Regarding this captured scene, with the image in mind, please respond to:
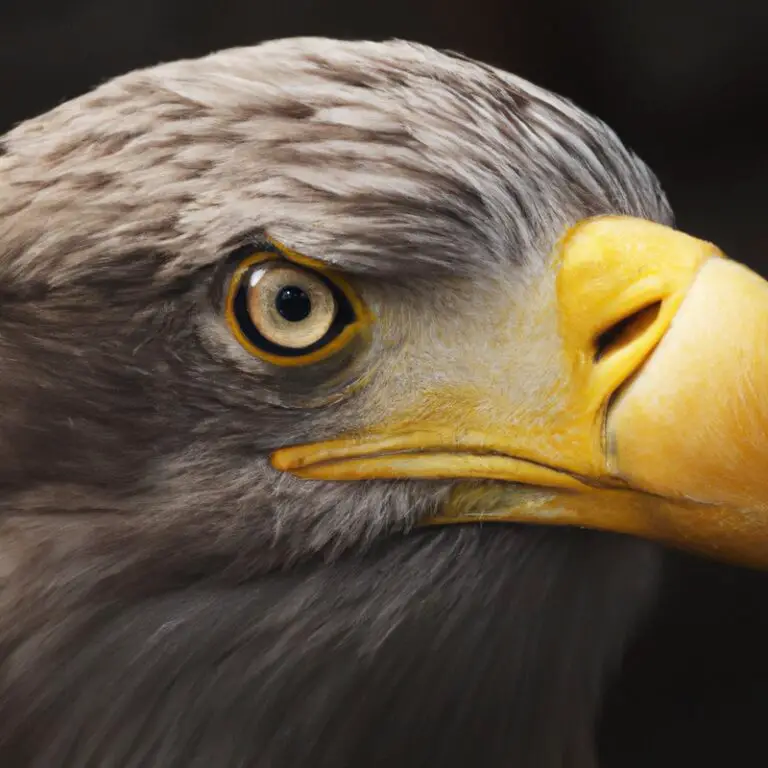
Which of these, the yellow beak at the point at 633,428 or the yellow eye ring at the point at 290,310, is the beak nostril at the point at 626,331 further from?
the yellow eye ring at the point at 290,310

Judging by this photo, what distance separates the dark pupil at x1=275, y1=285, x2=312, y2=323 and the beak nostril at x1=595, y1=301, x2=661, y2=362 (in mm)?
218

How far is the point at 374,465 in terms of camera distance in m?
0.78

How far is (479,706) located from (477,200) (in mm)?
430

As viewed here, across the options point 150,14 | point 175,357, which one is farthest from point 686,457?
point 150,14

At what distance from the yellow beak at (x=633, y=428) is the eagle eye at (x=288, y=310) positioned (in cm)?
8

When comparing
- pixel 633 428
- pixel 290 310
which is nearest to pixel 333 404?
pixel 290 310

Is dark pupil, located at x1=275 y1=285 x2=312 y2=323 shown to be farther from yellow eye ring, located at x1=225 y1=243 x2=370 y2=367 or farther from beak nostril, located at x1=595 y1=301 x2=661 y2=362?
beak nostril, located at x1=595 y1=301 x2=661 y2=362

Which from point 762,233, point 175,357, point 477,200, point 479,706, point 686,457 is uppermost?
point 762,233

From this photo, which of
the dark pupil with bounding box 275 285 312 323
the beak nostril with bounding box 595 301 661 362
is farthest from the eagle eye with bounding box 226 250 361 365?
the beak nostril with bounding box 595 301 661 362

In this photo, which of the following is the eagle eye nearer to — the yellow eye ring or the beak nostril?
the yellow eye ring

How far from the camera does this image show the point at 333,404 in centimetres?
79

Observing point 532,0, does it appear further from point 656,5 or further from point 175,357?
point 175,357

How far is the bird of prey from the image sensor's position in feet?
2.42

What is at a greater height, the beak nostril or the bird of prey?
the beak nostril
